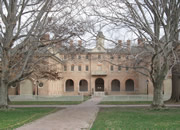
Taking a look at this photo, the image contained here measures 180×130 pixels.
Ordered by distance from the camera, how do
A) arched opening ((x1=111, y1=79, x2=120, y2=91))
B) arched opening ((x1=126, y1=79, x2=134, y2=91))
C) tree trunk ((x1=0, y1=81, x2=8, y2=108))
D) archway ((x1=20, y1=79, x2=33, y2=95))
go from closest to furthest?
tree trunk ((x1=0, y1=81, x2=8, y2=108)) < archway ((x1=20, y1=79, x2=33, y2=95)) < arched opening ((x1=126, y1=79, x2=134, y2=91)) < arched opening ((x1=111, y1=79, x2=120, y2=91))

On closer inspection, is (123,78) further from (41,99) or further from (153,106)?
(153,106)

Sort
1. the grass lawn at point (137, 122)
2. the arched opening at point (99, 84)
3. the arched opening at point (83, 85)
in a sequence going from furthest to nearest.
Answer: the arched opening at point (99, 84)
the arched opening at point (83, 85)
the grass lawn at point (137, 122)

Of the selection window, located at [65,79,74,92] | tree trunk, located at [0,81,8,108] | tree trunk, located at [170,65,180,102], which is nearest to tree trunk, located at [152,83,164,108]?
tree trunk, located at [170,65,180,102]

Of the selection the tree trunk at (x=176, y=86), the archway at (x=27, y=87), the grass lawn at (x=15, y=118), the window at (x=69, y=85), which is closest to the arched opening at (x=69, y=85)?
the window at (x=69, y=85)

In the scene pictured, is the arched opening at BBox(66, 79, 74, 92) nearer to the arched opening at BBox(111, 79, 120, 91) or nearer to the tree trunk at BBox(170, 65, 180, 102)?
the arched opening at BBox(111, 79, 120, 91)

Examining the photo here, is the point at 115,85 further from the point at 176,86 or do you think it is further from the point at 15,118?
the point at 15,118

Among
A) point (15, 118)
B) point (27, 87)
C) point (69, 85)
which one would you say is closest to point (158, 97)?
point (15, 118)

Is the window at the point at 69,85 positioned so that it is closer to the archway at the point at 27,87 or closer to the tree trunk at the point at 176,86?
the archway at the point at 27,87

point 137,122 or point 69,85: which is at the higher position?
point 137,122

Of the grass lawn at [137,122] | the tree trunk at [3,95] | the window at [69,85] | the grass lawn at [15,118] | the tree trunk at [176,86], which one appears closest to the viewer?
the grass lawn at [137,122]

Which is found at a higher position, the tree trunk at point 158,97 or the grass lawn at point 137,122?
the tree trunk at point 158,97

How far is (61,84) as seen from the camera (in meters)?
50.2

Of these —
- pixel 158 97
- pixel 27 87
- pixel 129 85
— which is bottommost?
pixel 129 85

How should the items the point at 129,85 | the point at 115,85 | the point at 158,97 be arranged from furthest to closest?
1. the point at 115,85
2. the point at 129,85
3. the point at 158,97
